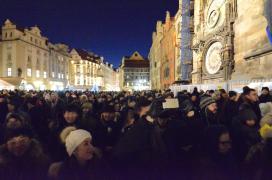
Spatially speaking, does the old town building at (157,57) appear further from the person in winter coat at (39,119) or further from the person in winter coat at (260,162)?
the person in winter coat at (260,162)

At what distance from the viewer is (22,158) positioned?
11.2 ft

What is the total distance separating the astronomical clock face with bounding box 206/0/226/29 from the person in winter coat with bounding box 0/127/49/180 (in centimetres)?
2240

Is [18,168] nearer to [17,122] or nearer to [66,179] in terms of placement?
[66,179]

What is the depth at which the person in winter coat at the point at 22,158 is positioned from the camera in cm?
321

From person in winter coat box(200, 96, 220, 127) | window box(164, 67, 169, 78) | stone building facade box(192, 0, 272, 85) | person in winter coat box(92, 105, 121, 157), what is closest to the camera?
person in winter coat box(92, 105, 121, 157)

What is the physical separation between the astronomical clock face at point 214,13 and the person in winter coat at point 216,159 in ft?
71.5

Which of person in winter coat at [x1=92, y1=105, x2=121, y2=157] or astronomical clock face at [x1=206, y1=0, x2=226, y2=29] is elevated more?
astronomical clock face at [x1=206, y1=0, x2=226, y2=29]

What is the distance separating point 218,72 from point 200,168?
70.4ft

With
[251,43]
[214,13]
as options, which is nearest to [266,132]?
[251,43]

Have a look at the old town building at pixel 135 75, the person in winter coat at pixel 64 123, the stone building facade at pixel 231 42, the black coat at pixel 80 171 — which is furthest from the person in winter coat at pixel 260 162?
the old town building at pixel 135 75

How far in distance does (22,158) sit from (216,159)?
2.30 meters

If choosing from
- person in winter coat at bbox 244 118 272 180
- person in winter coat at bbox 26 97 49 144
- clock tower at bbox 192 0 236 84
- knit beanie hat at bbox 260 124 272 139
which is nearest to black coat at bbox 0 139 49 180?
person in winter coat at bbox 244 118 272 180

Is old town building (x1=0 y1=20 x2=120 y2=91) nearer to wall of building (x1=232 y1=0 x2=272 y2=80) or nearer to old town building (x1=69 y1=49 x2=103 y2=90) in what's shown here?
old town building (x1=69 y1=49 x2=103 y2=90)

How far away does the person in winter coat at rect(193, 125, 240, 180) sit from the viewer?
3.13 meters
